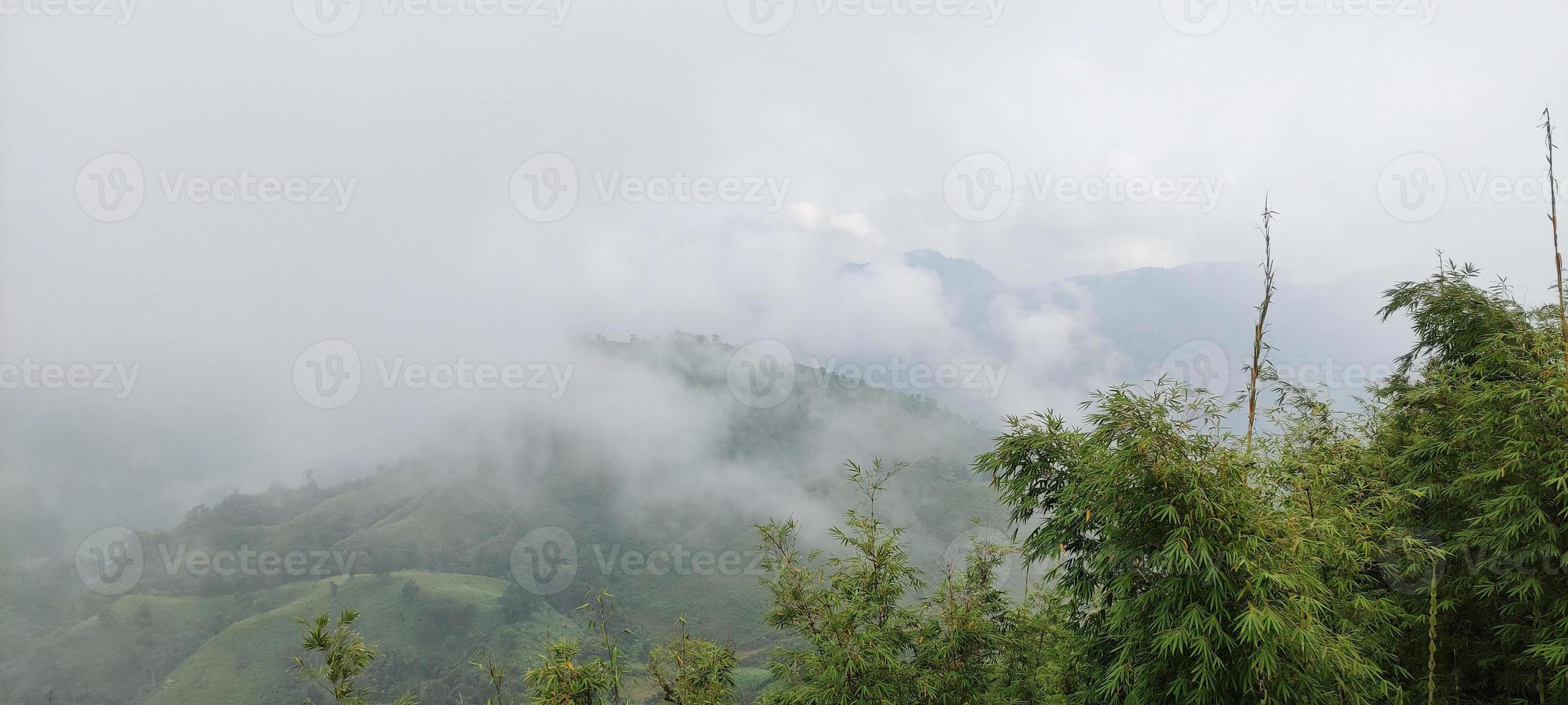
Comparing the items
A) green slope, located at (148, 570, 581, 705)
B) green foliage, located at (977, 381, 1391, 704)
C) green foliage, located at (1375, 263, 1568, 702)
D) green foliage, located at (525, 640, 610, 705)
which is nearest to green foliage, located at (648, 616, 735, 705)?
green foliage, located at (525, 640, 610, 705)

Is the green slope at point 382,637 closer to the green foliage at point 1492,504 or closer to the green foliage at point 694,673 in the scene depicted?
the green foliage at point 694,673

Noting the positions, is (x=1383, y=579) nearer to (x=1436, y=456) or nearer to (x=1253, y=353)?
(x=1436, y=456)

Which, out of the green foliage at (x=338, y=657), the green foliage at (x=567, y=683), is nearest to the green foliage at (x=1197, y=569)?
the green foliage at (x=567, y=683)

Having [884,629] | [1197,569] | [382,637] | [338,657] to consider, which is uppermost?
[1197,569]

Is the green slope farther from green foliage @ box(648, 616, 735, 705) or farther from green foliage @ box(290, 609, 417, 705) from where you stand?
green foliage @ box(290, 609, 417, 705)

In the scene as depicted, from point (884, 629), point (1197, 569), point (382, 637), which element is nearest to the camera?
point (1197, 569)

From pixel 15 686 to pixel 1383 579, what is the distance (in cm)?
→ 11106

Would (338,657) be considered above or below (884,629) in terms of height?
above

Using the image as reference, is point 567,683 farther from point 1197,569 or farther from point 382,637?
point 382,637

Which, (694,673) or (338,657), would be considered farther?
(694,673)

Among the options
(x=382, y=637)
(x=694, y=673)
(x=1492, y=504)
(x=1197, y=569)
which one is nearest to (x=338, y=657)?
(x=694, y=673)

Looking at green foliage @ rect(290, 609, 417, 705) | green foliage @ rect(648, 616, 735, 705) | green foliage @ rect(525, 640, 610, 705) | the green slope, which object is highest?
green foliage @ rect(290, 609, 417, 705)

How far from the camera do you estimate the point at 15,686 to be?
233 ft

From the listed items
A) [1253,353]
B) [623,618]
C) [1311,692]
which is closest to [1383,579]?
[1311,692]
